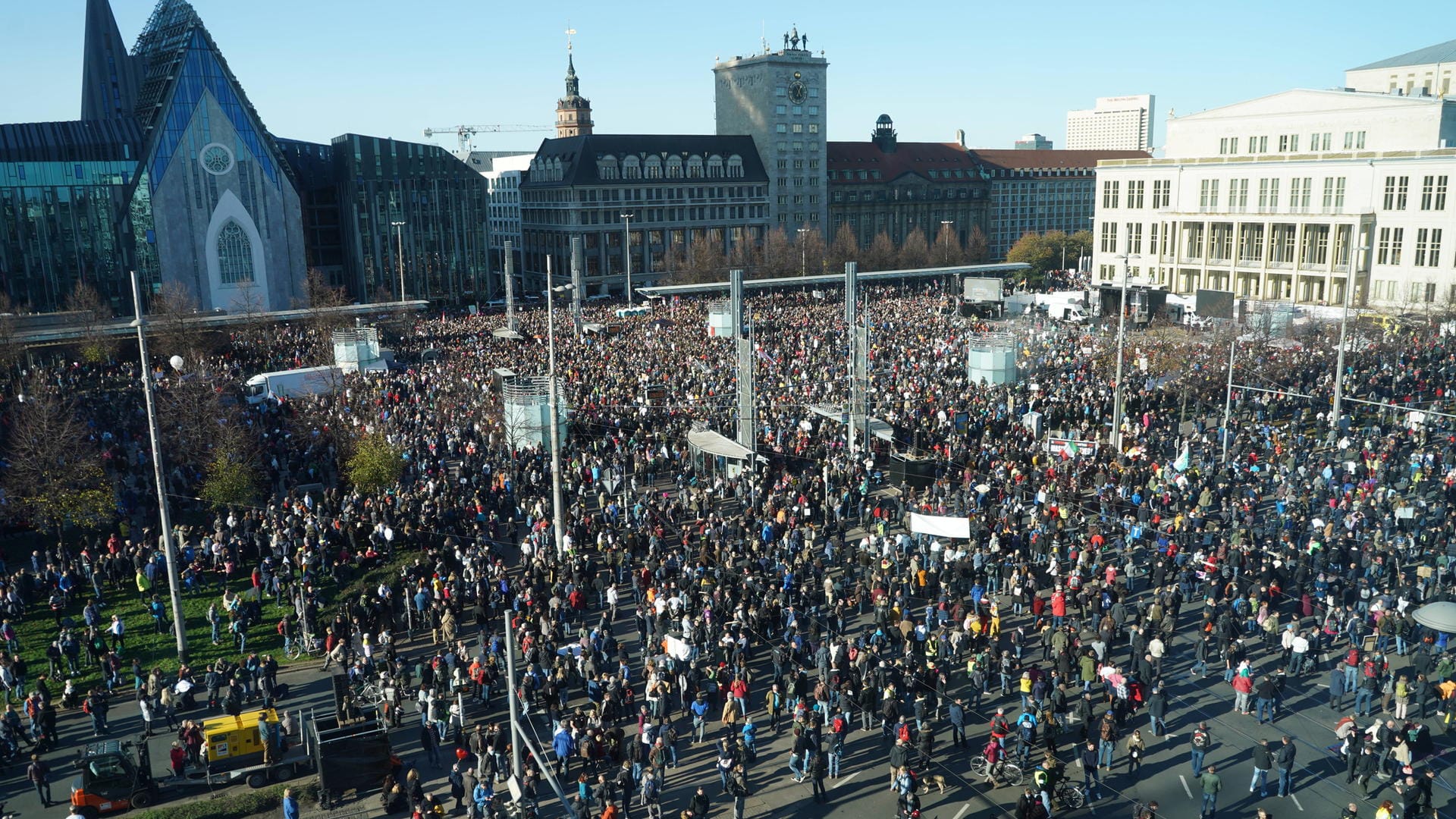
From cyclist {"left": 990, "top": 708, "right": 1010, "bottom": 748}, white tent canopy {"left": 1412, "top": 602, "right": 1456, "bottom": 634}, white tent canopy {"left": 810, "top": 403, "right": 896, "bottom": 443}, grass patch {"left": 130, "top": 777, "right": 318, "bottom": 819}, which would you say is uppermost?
white tent canopy {"left": 810, "top": 403, "right": 896, "bottom": 443}

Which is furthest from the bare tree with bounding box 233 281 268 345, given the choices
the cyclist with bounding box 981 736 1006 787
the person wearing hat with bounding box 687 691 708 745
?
the cyclist with bounding box 981 736 1006 787

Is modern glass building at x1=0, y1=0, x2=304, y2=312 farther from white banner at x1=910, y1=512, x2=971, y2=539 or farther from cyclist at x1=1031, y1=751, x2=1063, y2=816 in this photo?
cyclist at x1=1031, y1=751, x2=1063, y2=816

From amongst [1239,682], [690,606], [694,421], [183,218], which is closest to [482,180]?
[183,218]

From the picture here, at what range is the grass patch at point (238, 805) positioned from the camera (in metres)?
16.1

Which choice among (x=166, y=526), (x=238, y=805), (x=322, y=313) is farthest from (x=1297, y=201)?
(x=238, y=805)

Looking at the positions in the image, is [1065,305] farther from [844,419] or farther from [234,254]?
[234,254]

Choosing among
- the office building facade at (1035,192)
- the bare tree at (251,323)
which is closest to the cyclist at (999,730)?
the bare tree at (251,323)

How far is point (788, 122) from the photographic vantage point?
117000 millimetres

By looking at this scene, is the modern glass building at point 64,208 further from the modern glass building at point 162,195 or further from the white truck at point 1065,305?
the white truck at point 1065,305

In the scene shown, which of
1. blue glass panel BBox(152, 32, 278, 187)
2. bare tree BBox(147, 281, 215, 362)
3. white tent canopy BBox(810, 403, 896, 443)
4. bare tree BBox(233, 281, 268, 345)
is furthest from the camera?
blue glass panel BBox(152, 32, 278, 187)

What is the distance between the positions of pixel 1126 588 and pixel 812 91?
344ft

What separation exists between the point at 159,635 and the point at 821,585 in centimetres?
1471

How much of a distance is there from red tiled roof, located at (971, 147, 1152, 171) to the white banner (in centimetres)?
11931

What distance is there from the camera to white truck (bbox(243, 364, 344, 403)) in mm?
42031
